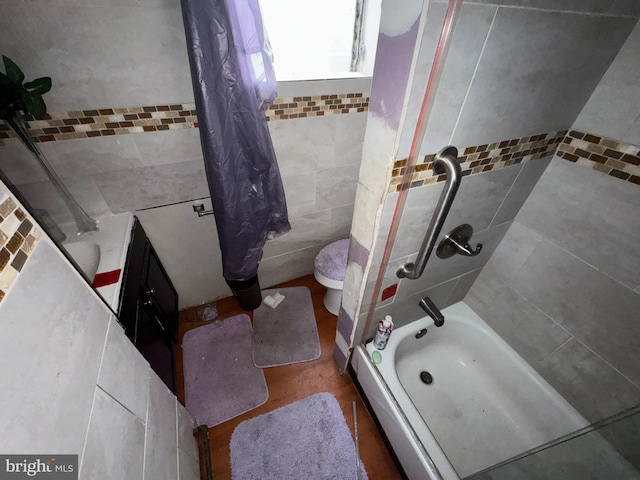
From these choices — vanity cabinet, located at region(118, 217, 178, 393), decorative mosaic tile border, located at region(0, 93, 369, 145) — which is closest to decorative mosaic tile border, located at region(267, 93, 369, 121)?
decorative mosaic tile border, located at region(0, 93, 369, 145)

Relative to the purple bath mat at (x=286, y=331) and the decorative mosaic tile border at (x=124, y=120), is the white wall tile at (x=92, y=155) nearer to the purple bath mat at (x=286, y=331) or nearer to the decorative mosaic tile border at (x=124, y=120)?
the decorative mosaic tile border at (x=124, y=120)

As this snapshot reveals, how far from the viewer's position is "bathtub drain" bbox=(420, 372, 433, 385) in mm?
1406

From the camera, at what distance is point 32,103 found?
2.60ft

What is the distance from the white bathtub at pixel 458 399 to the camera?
1060 millimetres

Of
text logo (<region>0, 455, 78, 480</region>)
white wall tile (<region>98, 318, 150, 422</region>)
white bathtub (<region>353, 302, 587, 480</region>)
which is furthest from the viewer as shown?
white bathtub (<region>353, 302, 587, 480</region>)

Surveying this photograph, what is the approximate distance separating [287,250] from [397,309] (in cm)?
83

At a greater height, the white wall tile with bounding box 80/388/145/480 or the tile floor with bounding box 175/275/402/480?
the white wall tile with bounding box 80/388/145/480

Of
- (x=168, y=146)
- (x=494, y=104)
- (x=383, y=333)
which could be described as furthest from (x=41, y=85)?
(x=383, y=333)

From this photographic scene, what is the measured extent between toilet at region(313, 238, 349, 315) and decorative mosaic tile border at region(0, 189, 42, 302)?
1.25 metres

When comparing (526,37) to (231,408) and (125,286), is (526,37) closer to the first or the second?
(125,286)

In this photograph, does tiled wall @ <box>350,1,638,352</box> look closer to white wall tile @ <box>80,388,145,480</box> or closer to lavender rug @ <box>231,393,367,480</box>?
lavender rug @ <box>231,393,367,480</box>

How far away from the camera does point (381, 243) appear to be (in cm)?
87

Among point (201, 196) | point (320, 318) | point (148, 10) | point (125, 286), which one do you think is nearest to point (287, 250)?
point (320, 318)

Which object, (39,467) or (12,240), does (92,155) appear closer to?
(12,240)
